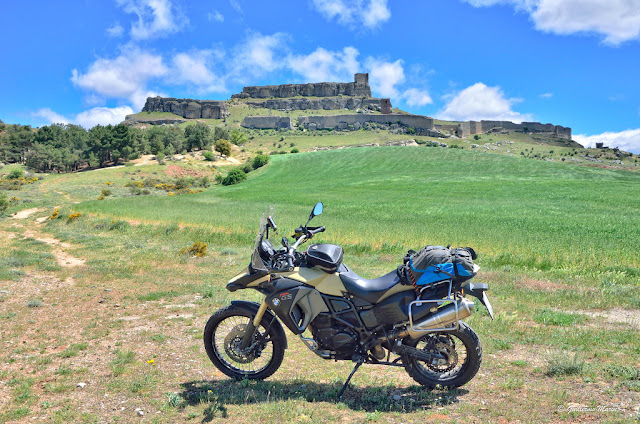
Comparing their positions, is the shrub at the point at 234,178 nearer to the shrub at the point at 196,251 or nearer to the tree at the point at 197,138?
the tree at the point at 197,138

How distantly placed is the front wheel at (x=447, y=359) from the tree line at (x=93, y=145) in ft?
261

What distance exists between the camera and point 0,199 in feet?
91.9

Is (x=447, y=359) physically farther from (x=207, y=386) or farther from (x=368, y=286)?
(x=207, y=386)

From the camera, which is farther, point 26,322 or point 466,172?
point 466,172

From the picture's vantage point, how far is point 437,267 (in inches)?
167

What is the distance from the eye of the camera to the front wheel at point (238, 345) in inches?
199

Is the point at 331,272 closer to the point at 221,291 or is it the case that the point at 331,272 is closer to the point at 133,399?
the point at 133,399

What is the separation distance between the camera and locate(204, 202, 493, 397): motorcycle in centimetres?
433

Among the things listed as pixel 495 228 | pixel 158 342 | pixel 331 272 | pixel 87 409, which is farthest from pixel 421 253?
pixel 495 228

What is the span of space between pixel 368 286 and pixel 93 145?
84.1 m

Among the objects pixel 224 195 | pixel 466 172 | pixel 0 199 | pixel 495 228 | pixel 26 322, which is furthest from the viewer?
pixel 466 172

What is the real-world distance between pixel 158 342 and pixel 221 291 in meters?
3.29

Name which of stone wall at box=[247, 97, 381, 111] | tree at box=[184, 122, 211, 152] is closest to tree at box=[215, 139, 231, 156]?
tree at box=[184, 122, 211, 152]

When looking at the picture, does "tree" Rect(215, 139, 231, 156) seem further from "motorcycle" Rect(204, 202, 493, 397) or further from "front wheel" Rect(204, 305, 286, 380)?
"motorcycle" Rect(204, 202, 493, 397)
